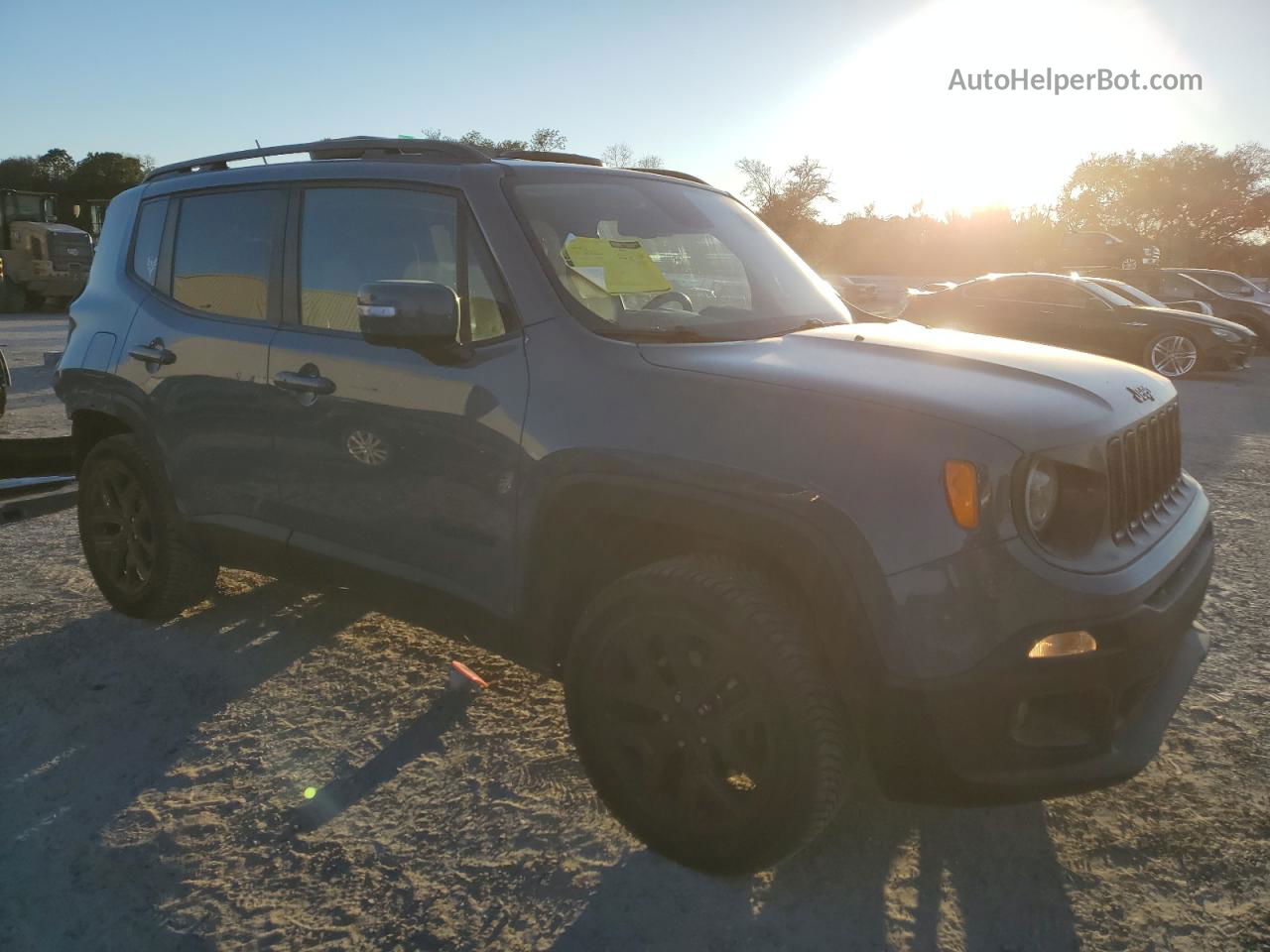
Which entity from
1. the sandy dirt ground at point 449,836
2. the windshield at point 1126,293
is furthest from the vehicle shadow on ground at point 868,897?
the windshield at point 1126,293

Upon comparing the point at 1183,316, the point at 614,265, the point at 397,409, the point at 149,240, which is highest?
the point at 149,240

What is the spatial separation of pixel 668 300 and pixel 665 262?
226mm

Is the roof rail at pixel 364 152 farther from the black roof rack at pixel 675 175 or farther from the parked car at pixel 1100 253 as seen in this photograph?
the parked car at pixel 1100 253

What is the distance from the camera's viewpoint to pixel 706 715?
8.06ft

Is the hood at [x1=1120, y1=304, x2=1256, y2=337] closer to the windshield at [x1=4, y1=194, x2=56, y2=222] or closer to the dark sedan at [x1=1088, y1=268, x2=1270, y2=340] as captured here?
the dark sedan at [x1=1088, y1=268, x2=1270, y2=340]

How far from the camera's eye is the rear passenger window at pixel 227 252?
11.8ft

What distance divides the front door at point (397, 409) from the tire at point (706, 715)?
442mm

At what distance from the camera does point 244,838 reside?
8.91ft

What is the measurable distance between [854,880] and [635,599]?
927 mm

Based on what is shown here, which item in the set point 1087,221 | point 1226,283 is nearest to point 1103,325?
point 1226,283

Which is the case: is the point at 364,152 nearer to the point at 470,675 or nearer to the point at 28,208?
the point at 470,675

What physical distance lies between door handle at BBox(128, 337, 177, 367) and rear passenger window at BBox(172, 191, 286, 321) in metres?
0.20

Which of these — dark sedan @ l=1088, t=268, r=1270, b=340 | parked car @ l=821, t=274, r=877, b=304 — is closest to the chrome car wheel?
dark sedan @ l=1088, t=268, r=1270, b=340

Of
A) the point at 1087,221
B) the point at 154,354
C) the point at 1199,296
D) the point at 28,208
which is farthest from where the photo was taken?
the point at 1087,221
